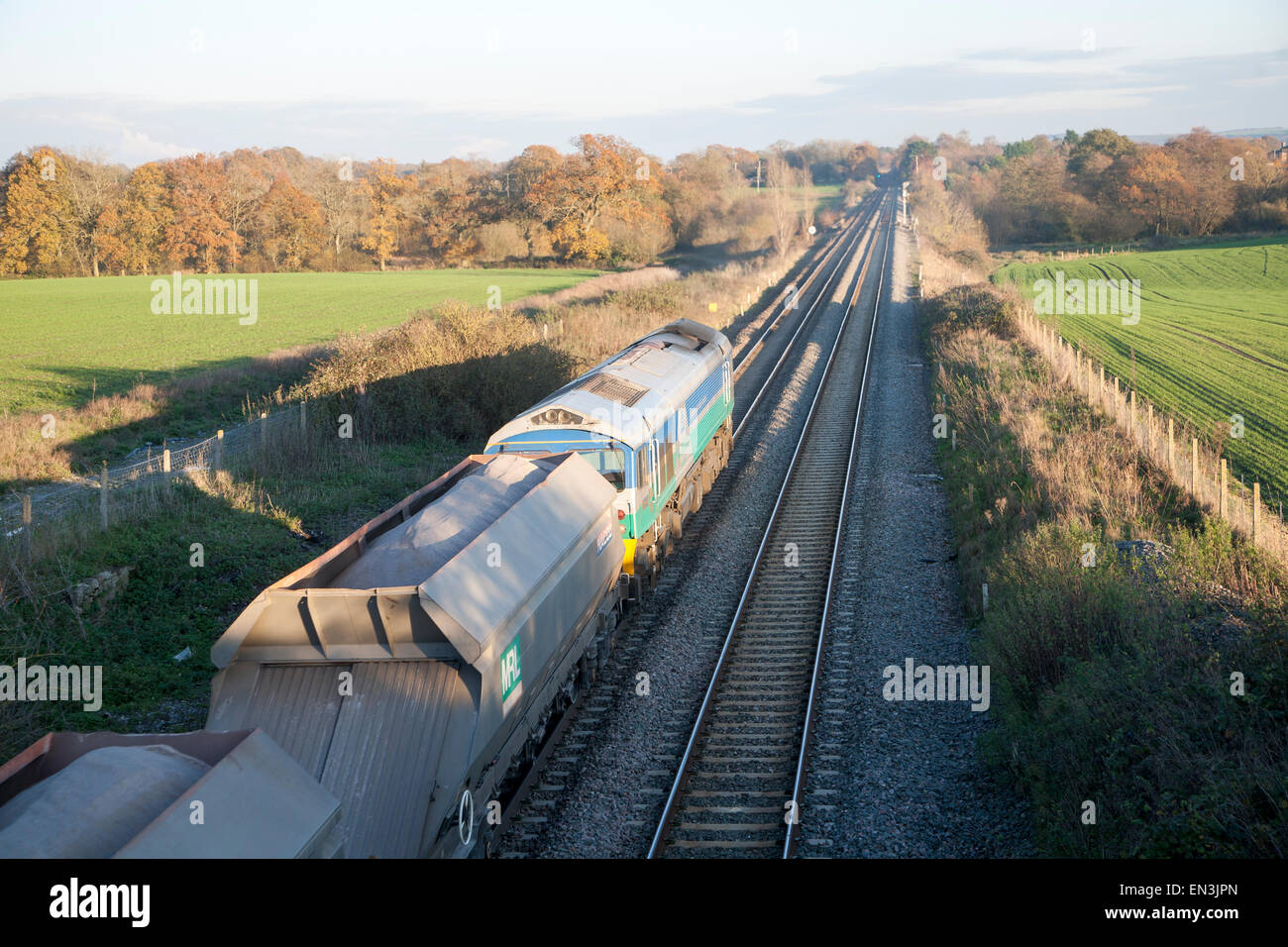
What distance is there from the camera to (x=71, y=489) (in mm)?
18000

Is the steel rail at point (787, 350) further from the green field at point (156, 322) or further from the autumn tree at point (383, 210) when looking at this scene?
the autumn tree at point (383, 210)

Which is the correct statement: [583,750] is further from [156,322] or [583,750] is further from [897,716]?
[156,322]

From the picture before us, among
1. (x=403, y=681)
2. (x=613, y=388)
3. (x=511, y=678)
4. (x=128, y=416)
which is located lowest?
(x=511, y=678)

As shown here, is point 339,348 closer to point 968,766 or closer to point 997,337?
point 968,766

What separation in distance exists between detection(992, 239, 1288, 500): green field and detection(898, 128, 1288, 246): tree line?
4556 millimetres

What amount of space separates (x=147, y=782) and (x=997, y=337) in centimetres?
3033

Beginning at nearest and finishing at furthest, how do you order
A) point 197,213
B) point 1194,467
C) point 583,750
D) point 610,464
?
1. point 583,750
2. point 610,464
3. point 1194,467
4. point 197,213

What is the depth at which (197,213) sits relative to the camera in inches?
2800

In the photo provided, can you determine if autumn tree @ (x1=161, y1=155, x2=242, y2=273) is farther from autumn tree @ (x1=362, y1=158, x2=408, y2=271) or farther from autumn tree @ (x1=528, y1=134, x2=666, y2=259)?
autumn tree @ (x1=528, y1=134, x2=666, y2=259)

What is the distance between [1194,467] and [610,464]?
8.78m

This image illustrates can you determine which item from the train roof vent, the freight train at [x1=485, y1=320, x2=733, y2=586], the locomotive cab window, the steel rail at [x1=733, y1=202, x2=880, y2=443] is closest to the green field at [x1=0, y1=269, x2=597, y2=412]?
the steel rail at [x1=733, y1=202, x2=880, y2=443]

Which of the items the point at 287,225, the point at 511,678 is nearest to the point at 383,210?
the point at 287,225

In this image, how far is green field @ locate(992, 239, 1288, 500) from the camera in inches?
920
